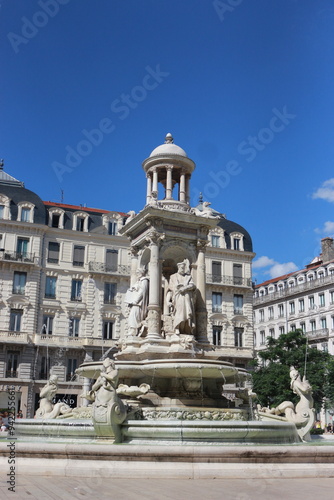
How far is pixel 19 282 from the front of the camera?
47875 millimetres

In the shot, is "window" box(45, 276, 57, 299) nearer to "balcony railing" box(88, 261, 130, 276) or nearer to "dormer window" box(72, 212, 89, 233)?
"balcony railing" box(88, 261, 130, 276)

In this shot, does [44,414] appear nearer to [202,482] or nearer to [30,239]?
[202,482]

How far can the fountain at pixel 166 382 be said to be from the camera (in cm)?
1063

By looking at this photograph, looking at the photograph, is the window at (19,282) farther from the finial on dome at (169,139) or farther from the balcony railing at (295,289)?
the balcony railing at (295,289)

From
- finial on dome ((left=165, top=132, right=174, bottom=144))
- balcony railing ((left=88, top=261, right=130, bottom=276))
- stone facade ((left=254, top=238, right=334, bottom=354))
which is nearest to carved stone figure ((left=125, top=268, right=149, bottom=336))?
finial on dome ((left=165, top=132, right=174, bottom=144))

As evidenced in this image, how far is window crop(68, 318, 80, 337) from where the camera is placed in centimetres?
4834

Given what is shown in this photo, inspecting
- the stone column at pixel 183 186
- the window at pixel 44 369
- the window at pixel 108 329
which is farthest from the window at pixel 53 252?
the stone column at pixel 183 186

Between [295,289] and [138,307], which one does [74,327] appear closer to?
[138,307]

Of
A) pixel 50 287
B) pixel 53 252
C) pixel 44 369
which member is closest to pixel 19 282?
pixel 50 287

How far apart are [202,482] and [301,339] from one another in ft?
121

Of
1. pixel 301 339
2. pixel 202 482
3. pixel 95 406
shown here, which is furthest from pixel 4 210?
pixel 202 482

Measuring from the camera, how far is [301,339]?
44938mm

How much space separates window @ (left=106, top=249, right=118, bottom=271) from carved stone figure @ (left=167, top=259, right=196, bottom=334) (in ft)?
108

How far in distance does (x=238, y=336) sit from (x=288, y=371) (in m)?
13.3
